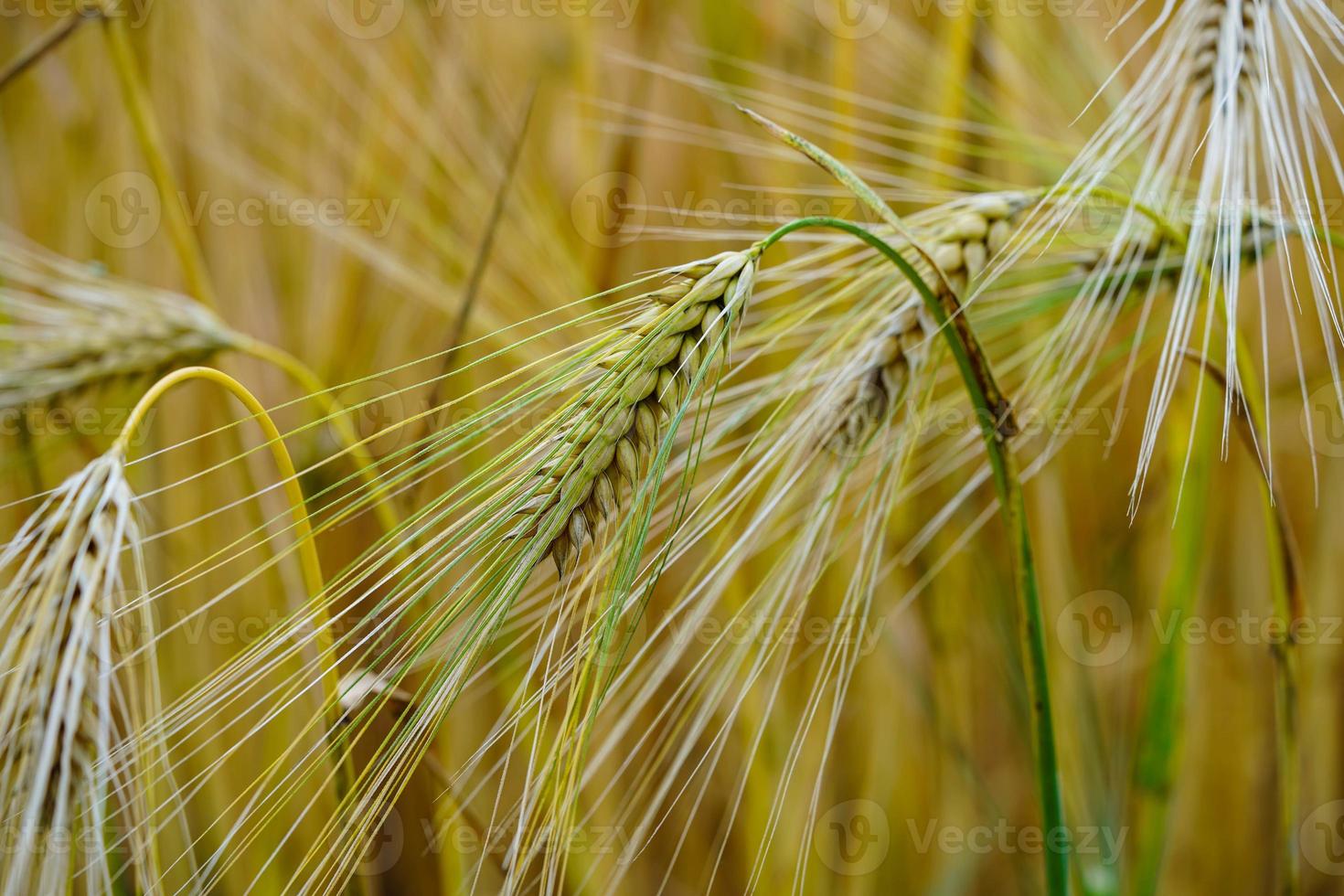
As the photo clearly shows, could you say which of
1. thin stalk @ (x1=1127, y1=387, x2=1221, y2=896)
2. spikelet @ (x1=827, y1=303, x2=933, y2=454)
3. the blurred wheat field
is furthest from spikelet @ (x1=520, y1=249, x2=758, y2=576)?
thin stalk @ (x1=1127, y1=387, x2=1221, y2=896)

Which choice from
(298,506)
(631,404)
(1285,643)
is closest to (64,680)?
(298,506)

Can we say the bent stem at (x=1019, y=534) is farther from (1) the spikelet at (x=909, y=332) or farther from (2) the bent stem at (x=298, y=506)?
(2) the bent stem at (x=298, y=506)

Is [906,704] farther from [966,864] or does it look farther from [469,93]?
[469,93]

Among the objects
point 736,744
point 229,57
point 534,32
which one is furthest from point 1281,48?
point 229,57

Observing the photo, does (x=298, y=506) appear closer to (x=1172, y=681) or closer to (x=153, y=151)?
(x=153, y=151)

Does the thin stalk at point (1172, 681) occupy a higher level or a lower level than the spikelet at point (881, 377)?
lower

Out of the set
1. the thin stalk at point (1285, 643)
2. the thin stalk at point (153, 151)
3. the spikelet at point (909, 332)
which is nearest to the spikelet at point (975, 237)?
the spikelet at point (909, 332)

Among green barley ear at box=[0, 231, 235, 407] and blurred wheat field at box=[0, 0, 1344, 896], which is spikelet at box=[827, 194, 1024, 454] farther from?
green barley ear at box=[0, 231, 235, 407]
